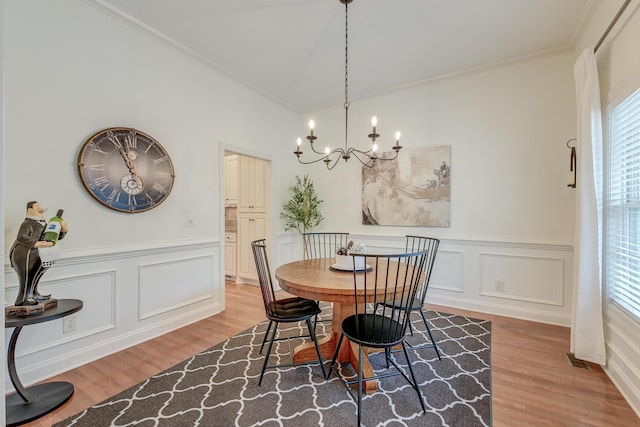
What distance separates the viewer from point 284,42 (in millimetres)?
2928

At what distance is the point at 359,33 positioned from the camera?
279 cm

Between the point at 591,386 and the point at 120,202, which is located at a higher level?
the point at 120,202

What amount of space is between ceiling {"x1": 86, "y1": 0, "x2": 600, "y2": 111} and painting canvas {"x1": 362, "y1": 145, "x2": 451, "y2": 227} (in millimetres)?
1044

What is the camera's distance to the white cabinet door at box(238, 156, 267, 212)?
14.6 ft

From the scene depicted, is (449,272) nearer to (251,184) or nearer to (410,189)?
(410,189)

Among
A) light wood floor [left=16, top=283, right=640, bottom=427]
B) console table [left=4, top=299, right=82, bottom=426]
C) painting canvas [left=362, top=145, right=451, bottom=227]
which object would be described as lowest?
light wood floor [left=16, top=283, right=640, bottom=427]

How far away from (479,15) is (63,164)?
3640 millimetres

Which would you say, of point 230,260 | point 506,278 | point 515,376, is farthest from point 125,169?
point 506,278

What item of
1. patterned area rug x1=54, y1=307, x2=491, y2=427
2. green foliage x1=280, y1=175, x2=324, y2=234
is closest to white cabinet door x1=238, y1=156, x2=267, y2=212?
green foliage x1=280, y1=175, x2=324, y2=234

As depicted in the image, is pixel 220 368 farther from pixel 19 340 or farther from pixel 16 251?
pixel 16 251

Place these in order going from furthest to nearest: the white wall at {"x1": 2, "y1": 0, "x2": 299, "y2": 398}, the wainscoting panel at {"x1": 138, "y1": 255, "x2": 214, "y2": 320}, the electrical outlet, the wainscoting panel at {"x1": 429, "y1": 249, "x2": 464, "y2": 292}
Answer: the wainscoting panel at {"x1": 429, "y1": 249, "x2": 464, "y2": 292} < the wainscoting panel at {"x1": 138, "y1": 255, "x2": 214, "y2": 320} < the electrical outlet < the white wall at {"x1": 2, "y1": 0, "x2": 299, "y2": 398}

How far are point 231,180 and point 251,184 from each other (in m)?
0.60

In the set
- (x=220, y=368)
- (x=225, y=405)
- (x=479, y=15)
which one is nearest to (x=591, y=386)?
(x=225, y=405)

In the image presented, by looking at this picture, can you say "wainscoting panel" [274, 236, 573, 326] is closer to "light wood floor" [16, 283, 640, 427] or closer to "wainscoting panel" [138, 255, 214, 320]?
"light wood floor" [16, 283, 640, 427]
